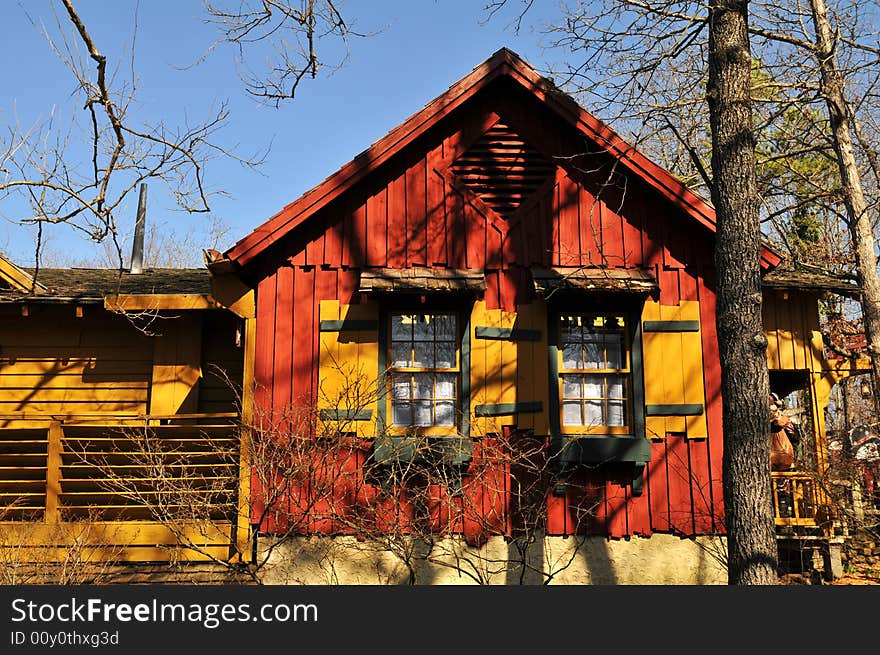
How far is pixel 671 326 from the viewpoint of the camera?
34.1ft

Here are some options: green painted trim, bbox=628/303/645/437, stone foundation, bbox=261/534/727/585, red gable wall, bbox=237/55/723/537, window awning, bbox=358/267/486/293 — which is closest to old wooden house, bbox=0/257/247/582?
red gable wall, bbox=237/55/723/537

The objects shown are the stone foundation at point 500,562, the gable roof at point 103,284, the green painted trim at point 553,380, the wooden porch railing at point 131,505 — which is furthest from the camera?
the gable roof at point 103,284

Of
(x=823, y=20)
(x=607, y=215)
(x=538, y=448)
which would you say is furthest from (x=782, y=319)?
(x=823, y=20)

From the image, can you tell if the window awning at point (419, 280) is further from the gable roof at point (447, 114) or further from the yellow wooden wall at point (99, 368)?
the yellow wooden wall at point (99, 368)

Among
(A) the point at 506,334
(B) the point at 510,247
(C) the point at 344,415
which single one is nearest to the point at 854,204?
(B) the point at 510,247

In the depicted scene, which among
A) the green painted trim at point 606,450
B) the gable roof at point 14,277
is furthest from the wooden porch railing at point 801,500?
the gable roof at point 14,277

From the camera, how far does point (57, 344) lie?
12.0 metres

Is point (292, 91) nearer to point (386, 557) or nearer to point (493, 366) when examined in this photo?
point (493, 366)

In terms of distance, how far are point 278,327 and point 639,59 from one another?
5625mm

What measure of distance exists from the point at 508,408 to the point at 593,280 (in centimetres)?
201

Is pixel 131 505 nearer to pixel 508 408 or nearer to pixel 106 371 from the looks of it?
pixel 106 371

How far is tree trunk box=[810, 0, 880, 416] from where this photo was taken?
13820mm

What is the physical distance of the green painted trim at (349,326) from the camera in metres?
10.1

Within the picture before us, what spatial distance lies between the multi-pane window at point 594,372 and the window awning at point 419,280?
4.47 feet
